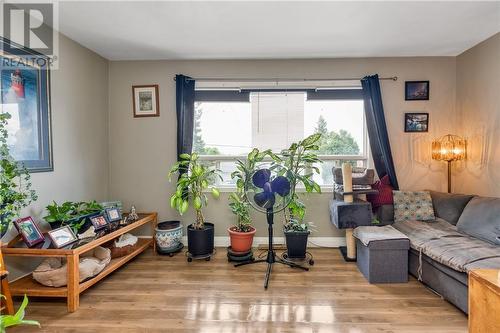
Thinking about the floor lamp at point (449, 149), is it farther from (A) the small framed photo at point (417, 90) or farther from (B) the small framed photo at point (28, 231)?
(B) the small framed photo at point (28, 231)

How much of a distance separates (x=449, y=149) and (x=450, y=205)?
25.9 inches

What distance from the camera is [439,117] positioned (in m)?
3.18

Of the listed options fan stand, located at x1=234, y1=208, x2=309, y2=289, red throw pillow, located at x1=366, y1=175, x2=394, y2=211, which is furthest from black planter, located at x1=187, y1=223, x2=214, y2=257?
red throw pillow, located at x1=366, y1=175, x2=394, y2=211

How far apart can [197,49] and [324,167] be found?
2141 mm

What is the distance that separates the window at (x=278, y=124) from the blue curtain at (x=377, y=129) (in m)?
0.15

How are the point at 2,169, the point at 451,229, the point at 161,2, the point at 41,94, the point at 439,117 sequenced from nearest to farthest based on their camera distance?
1. the point at 2,169
2. the point at 161,2
3. the point at 41,94
4. the point at 451,229
5. the point at 439,117

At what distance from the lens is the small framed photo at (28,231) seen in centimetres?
197

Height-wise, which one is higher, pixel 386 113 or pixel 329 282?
pixel 386 113

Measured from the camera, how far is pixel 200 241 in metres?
2.82

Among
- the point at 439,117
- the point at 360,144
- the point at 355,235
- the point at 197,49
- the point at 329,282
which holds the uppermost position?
the point at 197,49

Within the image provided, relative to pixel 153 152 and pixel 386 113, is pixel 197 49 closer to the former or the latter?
pixel 153 152

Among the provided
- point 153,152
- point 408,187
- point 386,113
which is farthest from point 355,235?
point 153,152

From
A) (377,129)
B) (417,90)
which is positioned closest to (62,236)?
(377,129)

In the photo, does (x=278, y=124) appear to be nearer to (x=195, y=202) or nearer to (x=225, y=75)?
(x=225, y=75)
